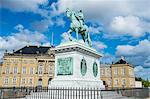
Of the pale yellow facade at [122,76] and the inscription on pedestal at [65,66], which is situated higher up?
the inscription on pedestal at [65,66]

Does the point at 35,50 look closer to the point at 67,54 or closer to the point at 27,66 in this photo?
the point at 27,66

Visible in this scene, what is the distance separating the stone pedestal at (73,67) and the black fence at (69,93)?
0.71 meters

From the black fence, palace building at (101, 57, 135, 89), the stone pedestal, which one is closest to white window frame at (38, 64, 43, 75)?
palace building at (101, 57, 135, 89)

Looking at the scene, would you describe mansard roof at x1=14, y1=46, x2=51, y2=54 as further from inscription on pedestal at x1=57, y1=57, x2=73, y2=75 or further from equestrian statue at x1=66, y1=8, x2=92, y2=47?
inscription on pedestal at x1=57, y1=57, x2=73, y2=75

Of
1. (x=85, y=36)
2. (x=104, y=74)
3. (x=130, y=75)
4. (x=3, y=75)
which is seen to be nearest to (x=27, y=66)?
(x=3, y=75)

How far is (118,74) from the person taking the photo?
62.8 m

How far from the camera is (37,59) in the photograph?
187 ft

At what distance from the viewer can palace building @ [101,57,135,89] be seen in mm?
61656

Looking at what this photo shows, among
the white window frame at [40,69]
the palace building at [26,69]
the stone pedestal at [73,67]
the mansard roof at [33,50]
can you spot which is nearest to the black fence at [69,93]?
the stone pedestal at [73,67]

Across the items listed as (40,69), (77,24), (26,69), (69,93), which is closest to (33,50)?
(26,69)

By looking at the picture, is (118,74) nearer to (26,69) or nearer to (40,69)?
(40,69)

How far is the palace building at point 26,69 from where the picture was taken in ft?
181

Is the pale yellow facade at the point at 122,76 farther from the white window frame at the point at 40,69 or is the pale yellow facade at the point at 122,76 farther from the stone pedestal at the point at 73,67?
the stone pedestal at the point at 73,67

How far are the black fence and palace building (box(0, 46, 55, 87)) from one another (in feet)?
118
